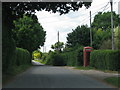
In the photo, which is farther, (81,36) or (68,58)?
(81,36)

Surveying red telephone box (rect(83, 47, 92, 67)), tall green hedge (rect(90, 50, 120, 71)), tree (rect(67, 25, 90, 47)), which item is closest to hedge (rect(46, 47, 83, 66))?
red telephone box (rect(83, 47, 92, 67))

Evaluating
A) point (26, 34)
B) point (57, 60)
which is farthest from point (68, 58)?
point (26, 34)

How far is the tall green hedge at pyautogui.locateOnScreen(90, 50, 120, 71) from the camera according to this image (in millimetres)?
26484

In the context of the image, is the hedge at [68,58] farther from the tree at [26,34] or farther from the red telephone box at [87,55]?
the tree at [26,34]

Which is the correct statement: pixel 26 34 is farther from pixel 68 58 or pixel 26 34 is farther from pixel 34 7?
pixel 34 7

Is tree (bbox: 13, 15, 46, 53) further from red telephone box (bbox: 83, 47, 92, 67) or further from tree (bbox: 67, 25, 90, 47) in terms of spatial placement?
red telephone box (bbox: 83, 47, 92, 67)

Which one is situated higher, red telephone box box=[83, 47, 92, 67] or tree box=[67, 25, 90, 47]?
tree box=[67, 25, 90, 47]

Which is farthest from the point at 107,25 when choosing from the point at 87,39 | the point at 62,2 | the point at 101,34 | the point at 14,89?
the point at 14,89

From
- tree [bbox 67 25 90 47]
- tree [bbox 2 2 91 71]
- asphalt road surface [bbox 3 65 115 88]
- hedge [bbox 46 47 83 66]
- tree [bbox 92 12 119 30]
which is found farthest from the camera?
tree [bbox 92 12 119 30]

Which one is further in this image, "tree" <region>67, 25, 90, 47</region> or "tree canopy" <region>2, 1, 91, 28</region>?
"tree" <region>67, 25, 90, 47</region>

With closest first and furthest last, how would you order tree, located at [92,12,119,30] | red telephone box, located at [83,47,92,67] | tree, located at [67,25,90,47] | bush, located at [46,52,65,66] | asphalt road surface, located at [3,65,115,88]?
asphalt road surface, located at [3,65,115,88], red telephone box, located at [83,47,92,67], bush, located at [46,52,65,66], tree, located at [67,25,90,47], tree, located at [92,12,119,30]

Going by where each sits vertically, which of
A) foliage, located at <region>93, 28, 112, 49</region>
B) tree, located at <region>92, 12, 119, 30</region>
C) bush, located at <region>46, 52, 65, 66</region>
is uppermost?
tree, located at <region>92, 12, 119, 30</region>

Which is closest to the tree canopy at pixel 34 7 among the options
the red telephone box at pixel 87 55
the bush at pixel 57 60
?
the red telephone box at pixel 87 55

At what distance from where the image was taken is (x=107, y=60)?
90.7 ft
